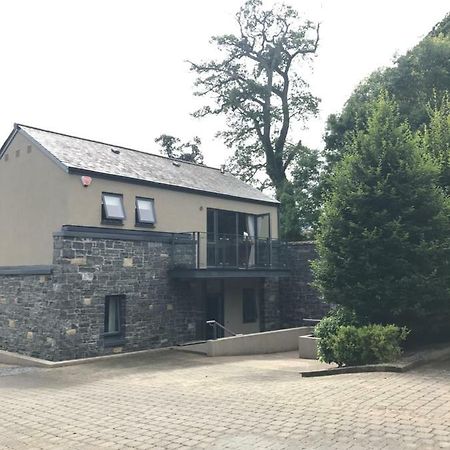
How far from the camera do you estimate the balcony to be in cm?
1712

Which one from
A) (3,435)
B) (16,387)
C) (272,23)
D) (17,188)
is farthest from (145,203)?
(272,23)

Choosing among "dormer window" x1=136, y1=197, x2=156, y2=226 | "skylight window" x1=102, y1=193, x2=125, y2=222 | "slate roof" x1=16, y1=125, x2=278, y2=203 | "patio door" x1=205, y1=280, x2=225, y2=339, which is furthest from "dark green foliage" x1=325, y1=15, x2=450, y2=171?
"skylight window" x1=102, y1=193, x2=125, y2=222

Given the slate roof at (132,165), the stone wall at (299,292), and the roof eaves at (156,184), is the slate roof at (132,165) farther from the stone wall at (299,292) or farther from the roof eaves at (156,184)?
the stone wall at (299,292)

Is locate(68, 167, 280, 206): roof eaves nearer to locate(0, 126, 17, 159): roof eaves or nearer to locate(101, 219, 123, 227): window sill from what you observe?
locate(101, 219, 123, 227): window sill

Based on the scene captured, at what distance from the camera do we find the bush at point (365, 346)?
995 centimetres

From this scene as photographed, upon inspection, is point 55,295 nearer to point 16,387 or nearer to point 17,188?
point 16,387

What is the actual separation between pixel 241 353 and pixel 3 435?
10567 mm

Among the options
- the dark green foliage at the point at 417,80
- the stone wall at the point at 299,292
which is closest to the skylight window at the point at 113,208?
the stone wall at the point at 299,292

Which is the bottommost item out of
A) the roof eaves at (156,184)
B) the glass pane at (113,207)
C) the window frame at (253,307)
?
the window frame at (253,307)

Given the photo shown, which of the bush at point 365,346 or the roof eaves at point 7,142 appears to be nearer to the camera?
the bush at point 365,346

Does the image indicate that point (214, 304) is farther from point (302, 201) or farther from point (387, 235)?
point (302, 201)

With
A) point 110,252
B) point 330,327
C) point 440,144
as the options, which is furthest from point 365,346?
point 110,252

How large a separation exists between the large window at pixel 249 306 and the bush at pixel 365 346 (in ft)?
34.2

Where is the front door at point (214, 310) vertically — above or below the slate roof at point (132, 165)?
below
